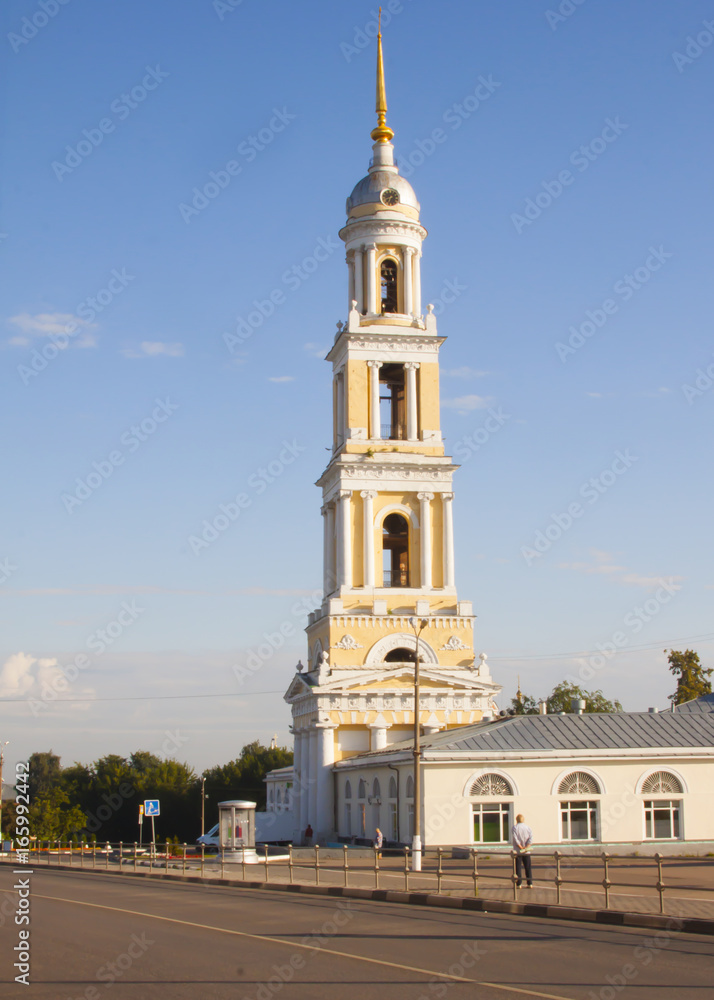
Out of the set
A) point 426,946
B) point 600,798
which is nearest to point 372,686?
point 600,798

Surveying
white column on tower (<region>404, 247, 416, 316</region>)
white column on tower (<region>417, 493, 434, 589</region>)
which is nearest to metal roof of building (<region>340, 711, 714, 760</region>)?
white column on tower (<region>417, 493, 434, 589</region>)

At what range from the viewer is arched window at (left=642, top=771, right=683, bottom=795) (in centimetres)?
4541

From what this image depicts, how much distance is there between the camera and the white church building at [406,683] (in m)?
44.8

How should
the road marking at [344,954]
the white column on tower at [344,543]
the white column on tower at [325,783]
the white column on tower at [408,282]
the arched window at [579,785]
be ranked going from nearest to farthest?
1. the road marking at [344,954]
2. the arched window at [579,785]
3. the white column on tower at [325,783]
4. the white column on tower at [344,543]
5. the white column on tower at [408,282]

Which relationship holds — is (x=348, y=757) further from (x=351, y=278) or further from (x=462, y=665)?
(x=351, y=278)

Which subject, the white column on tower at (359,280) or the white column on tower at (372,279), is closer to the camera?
the white column on tower at (372,279)

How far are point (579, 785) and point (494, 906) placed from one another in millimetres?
23054

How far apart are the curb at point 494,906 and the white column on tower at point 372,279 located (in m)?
35.6

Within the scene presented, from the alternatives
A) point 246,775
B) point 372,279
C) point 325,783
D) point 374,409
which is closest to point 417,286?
point 372,279

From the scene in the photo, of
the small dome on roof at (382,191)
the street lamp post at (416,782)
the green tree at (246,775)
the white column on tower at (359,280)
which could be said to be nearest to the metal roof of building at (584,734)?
the street lamp post at (416,782)

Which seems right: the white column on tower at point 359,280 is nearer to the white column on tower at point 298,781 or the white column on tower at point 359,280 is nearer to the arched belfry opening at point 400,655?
the arched belfry opening at point 400,655

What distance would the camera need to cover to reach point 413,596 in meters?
59.9

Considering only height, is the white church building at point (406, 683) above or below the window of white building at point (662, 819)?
above

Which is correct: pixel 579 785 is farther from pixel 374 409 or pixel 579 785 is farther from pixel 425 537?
pixel 374 409
